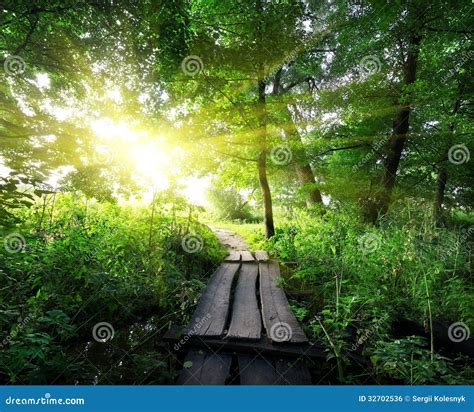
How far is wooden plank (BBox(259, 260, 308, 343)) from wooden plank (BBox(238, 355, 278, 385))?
30 cm

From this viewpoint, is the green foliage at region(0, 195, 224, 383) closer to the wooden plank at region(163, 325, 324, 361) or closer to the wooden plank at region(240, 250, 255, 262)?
the wooden plank at region(163, 325, 324, 361)

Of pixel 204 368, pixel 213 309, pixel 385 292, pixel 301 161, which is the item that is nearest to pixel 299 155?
pixel 301 161

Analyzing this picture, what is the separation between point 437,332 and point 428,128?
11598 millimetres

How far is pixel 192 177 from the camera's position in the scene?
731 centimetres

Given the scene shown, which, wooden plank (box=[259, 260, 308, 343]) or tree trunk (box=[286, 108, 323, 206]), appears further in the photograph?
tree trunk (box=[286, 108, 323, 206])

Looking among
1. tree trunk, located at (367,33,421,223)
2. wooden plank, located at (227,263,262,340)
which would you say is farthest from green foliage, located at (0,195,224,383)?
tree trunk, located at (367,33,421,223)

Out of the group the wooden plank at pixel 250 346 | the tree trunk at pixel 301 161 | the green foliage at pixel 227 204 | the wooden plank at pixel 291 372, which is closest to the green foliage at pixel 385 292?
the wooden plank at pixel 250 346

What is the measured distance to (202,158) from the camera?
23.7ft

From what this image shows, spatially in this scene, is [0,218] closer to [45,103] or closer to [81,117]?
[81,117]

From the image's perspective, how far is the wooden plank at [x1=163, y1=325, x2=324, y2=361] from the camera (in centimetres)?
281

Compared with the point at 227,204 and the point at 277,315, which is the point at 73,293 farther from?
the point at 227,204

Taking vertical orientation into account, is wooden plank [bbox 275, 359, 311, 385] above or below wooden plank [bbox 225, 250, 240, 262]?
below

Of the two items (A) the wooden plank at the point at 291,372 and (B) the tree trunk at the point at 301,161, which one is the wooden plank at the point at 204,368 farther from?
(B) the tree trunk at the point at 301,161
